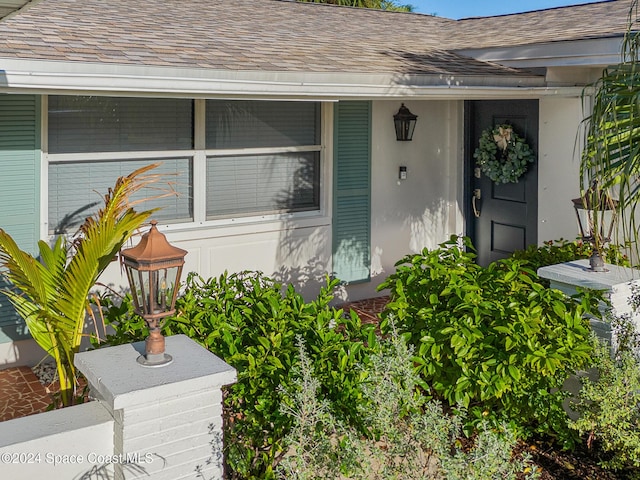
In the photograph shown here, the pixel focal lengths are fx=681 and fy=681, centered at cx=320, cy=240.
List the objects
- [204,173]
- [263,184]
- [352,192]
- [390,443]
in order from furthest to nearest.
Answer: [352,192] → [263,184] → [204,173] → [390,443]

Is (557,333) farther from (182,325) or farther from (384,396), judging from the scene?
A: (182,325)

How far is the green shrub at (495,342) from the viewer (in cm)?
442

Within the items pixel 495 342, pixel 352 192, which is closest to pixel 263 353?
pixel 495 342

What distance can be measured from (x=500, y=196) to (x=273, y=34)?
364 cm

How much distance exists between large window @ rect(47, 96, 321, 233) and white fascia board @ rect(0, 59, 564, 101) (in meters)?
1.24

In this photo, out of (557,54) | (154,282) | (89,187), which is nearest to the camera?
(154,282)

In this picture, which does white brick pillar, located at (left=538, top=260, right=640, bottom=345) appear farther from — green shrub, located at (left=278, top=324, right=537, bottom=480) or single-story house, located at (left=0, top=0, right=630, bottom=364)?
single-story house, located at (left=0, top=0, right=630, bottom=364)

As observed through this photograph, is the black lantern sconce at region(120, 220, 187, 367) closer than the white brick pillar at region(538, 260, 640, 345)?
Yes

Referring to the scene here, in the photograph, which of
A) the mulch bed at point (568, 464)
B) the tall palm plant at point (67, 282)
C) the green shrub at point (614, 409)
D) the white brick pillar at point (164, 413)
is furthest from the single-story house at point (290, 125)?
the mulch bed at point (568, 464)

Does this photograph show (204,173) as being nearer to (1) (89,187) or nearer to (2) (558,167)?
(1) (89,187)

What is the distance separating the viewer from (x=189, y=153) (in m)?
7.20

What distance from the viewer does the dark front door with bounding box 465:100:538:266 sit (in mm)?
8602

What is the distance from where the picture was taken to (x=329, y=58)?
7.12 metres

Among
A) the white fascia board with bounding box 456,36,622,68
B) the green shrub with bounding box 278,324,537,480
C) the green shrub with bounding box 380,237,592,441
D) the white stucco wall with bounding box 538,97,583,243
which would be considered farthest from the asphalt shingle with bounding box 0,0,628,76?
the green shrub with bounding box 278,324,537,480
